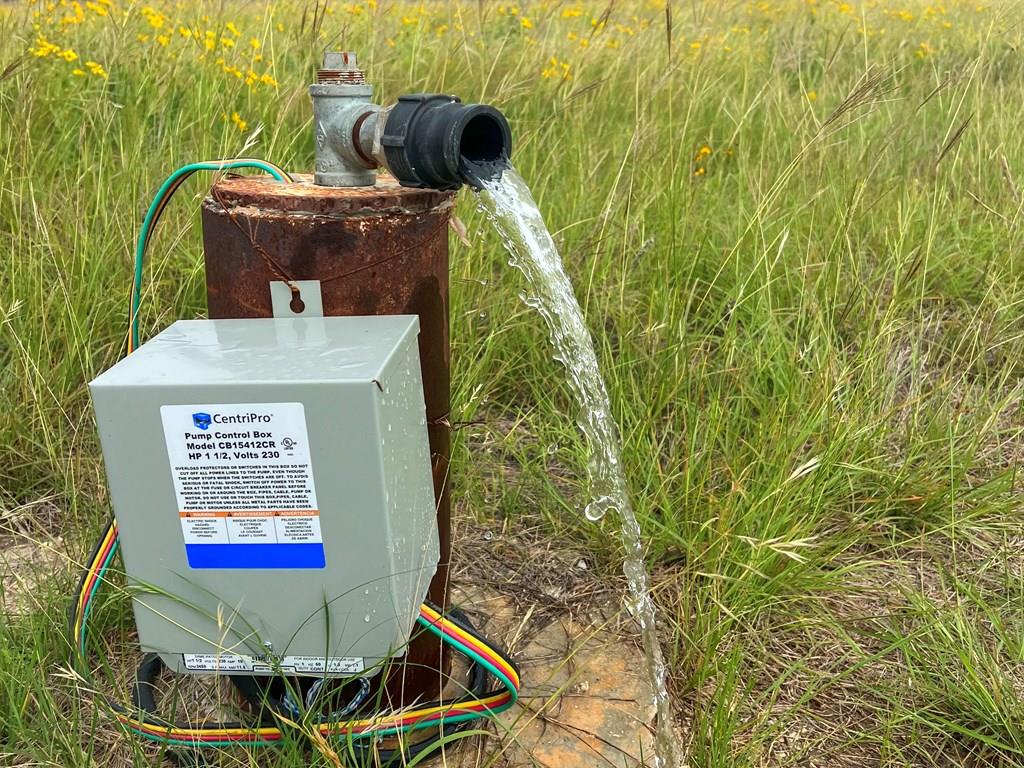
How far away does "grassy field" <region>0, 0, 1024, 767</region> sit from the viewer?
58.2 inches

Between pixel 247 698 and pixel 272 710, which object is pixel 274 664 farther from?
pixel 247 698

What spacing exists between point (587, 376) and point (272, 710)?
0.77 meters

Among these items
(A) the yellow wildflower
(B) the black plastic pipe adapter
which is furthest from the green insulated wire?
(A) the yellow wildflower

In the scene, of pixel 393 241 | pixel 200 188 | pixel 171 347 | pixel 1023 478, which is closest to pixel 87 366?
pixel 200 188

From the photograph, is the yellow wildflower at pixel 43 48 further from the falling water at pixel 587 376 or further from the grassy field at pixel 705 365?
the falling water at pixel 587 376

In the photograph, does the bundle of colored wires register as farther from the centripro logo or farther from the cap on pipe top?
the centripro logo

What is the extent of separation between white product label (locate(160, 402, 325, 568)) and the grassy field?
34 centimetres

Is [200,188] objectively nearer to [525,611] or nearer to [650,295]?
[650,295]

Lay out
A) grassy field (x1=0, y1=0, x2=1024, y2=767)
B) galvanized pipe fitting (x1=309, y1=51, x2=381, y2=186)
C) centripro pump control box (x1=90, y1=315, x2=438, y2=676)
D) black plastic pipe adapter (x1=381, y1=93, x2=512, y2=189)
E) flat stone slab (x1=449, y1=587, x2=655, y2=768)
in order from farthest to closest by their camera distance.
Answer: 1. grassy field (x1=0, y1=0, x2=1024, y2=767)
2. flat stone slab (x1=449, y1=587, x2=655, y2=768)
3. galvanized pipe fitting (x1=309, y1=51, x2=381, y2=186)
4. black plastic pipe adapter (x1=381, y1=93, x2=512, y2=189)
5. centripro pump control box (x1=90, y1=315, x2=438, y2=676)

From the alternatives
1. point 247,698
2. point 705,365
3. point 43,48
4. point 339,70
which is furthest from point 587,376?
point 43,48

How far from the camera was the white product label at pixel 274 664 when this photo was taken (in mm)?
1121

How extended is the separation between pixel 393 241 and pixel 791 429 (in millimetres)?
1012

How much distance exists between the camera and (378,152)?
1.19m

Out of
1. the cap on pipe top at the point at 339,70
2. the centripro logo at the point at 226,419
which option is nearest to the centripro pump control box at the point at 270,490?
the centripro logo at the point at 226,419
